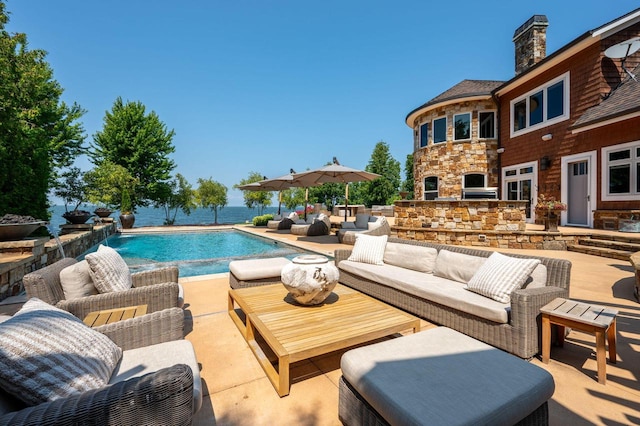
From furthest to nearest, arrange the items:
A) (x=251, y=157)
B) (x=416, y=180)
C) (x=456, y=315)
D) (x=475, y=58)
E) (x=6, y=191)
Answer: (x=251, y=157) → (x=475, y=58) → (x=416, y=180) → (x=6, y=191) → (x=456, y=315)

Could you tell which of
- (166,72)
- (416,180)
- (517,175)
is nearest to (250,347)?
(517,175)

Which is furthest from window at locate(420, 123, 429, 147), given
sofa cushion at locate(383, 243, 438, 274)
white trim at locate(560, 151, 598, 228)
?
sofa cushion at locate(383, 243, 438, 274)

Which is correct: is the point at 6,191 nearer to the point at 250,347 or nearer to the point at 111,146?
the point at 250,347

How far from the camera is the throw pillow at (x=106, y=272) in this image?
2.68m

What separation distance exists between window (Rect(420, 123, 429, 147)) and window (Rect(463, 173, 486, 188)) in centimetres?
259

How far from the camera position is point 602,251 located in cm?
674

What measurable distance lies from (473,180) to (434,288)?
37.4ft

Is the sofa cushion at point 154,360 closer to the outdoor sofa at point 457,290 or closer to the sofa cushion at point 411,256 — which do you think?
the outdoor sofa at point 457,290

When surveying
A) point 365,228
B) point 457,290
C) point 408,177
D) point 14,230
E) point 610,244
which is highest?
point 408,177

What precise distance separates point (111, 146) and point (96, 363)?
20861mm

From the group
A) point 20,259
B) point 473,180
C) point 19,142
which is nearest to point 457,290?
point 20,259

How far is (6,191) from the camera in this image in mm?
6605

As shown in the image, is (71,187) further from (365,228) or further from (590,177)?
(590,177)

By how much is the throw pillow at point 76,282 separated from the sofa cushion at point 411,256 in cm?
353
